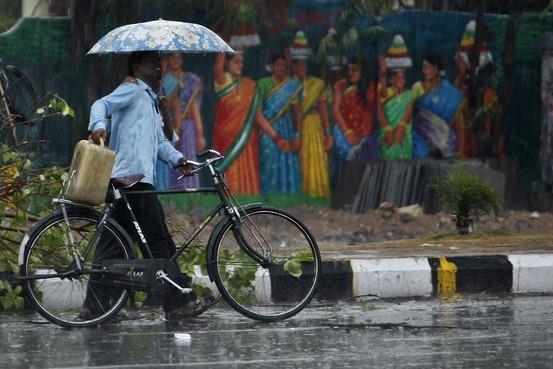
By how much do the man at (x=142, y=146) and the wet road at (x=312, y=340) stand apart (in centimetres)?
40

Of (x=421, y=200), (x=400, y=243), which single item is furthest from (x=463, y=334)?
(x=421, y=200)

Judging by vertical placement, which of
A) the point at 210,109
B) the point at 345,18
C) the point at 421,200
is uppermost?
the point at 345,18

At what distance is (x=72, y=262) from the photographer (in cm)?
791

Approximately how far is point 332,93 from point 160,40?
22.7 feet

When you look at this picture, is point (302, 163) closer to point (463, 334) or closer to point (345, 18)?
point (345, 18)

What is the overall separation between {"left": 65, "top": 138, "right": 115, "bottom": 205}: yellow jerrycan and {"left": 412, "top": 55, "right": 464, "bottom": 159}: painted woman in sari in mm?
7815

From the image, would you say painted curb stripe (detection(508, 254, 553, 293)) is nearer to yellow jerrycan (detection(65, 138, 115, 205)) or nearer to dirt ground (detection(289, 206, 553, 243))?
yellow jerrycan (detection(65, 138, 115, 205))

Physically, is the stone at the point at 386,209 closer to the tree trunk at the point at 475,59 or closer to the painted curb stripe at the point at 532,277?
the tree trunk at the point at 475,59

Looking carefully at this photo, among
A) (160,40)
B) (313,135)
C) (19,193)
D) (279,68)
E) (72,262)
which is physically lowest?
(72,262)

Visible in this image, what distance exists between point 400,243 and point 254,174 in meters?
3.61

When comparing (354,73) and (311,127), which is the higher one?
(354,73)

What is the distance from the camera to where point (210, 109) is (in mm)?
14484

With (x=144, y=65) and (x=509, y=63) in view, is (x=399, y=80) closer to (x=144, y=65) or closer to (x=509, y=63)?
(x=509, y=63)

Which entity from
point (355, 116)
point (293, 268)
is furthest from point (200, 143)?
point (293, 268)
